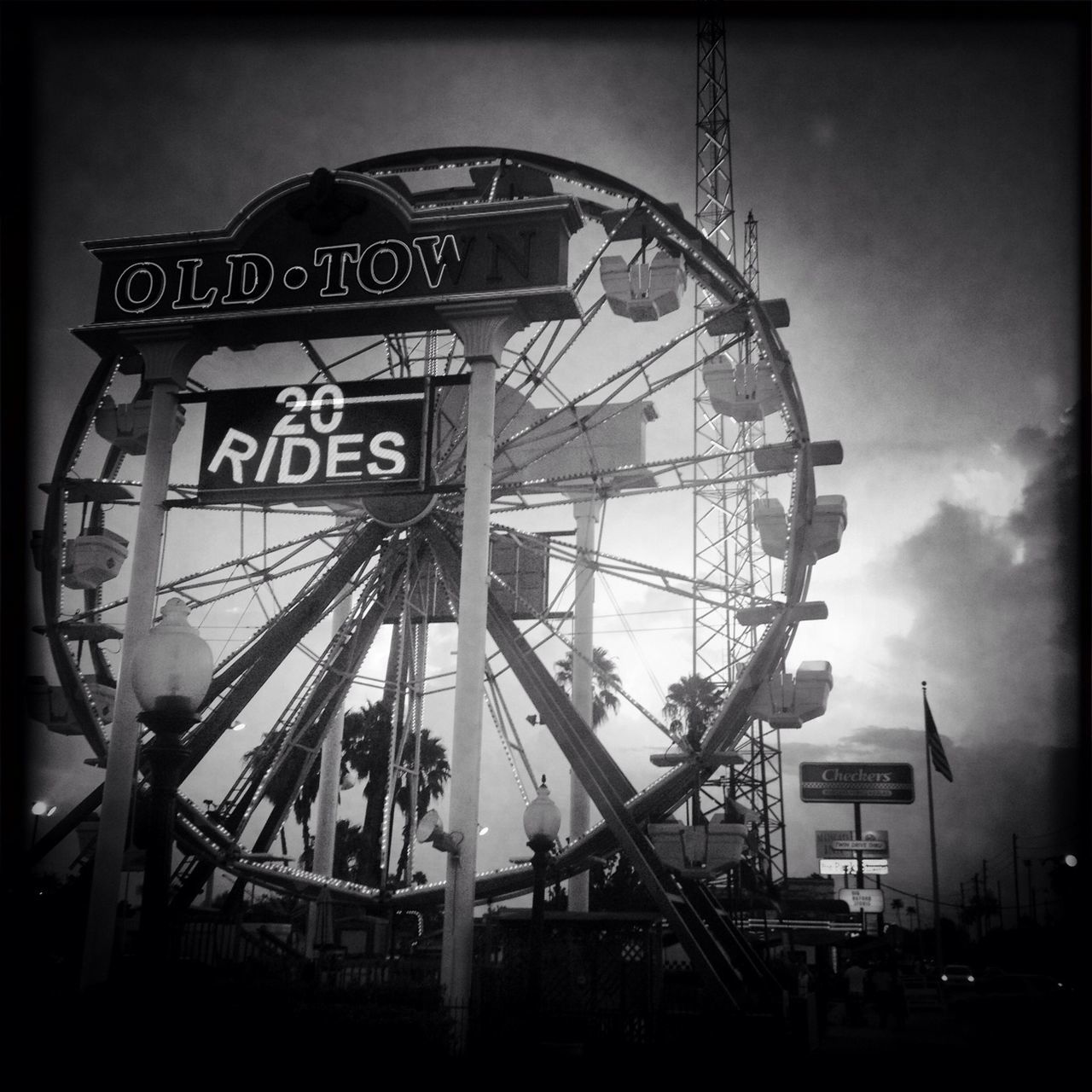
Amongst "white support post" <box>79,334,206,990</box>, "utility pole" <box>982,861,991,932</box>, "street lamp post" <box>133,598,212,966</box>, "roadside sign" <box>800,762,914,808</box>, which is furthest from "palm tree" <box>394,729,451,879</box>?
"utility pole" <box>982,861,991,932</box>

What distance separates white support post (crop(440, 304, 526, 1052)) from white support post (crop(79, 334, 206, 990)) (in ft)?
12.5

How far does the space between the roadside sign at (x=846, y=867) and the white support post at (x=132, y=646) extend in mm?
72471

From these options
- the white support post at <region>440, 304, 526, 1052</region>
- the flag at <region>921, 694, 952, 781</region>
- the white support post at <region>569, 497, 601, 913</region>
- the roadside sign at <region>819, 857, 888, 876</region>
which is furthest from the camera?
the roadside sign at <region>819, 857, 888, 876</region>

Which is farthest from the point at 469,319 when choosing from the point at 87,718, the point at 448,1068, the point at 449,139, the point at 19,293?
the point at 448,1068

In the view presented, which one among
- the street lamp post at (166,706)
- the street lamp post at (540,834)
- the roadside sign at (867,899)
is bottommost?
the roadside sign at (867,899)

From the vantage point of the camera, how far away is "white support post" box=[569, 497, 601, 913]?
21.7 metres

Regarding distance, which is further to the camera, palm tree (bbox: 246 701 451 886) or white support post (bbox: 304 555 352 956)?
palm tree (bbox: 246 701 451 886)

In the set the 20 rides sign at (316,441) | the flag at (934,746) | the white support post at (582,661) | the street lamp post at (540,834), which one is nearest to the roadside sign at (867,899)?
the flag at (934,746)

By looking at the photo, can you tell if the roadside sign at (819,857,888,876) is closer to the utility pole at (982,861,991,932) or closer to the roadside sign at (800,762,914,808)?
the roadside sign at (800,762,914,808)

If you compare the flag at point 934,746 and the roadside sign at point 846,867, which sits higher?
the flag at point 934,746

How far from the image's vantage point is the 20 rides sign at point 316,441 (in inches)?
569

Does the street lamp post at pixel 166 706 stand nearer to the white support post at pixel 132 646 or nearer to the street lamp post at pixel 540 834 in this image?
the street lamp post at pixel 540 834

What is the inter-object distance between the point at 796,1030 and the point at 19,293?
1175cm

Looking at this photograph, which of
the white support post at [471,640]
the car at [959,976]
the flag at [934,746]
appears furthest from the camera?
the car at [959,976]
